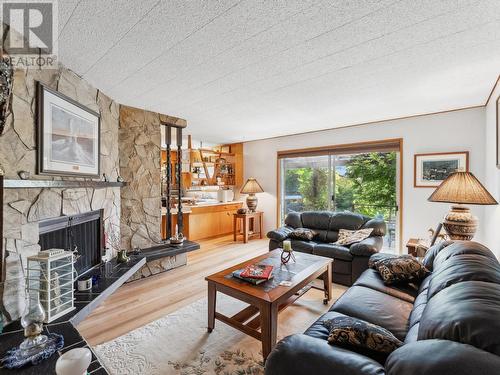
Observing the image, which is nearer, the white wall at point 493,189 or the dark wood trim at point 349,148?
the white wall at point 493,189

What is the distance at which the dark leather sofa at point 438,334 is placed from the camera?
74 centimetres

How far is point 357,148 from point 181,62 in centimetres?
350

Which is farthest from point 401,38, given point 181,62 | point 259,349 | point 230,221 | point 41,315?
point 230,221

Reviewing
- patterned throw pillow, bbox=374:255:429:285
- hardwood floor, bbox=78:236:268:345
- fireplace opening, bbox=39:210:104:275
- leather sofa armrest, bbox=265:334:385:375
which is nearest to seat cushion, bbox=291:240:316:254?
hardwood floor, bbox=78:236:268:345

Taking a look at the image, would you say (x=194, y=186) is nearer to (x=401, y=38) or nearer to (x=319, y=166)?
(x=319, y=166)

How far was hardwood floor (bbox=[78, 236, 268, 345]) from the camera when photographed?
2230 millimetres

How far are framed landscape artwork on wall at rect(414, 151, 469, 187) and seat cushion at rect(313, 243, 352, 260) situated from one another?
1.73 meters

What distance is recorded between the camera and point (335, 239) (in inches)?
152

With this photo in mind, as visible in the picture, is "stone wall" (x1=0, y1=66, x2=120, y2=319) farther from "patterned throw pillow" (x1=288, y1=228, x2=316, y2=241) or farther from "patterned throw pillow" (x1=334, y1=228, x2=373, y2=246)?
"patterned throw pillow" (x1=334, y1=228, x2=373, y2=246)

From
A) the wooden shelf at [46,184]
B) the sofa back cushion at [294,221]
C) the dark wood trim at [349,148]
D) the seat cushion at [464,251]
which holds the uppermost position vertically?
Answer: the dark wood trim at [349,148]

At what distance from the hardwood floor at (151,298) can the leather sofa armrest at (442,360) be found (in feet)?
7.36

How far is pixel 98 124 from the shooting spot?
110 inches

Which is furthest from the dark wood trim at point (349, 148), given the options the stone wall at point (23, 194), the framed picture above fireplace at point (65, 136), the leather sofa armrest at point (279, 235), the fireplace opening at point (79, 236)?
the stone wall at point (23, 194)

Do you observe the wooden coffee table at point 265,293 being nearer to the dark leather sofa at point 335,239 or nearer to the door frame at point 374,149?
the dark leather sofa at point 335,239
